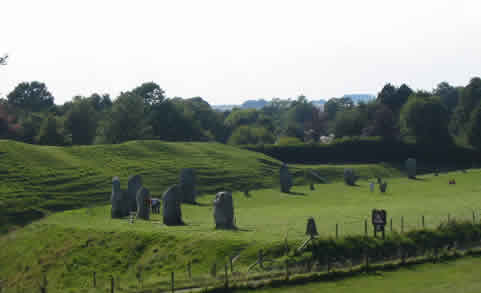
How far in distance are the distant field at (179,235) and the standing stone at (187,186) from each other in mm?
2578

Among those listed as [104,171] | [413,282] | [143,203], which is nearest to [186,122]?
[104,171]

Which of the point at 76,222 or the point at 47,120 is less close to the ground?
the point at 47,120

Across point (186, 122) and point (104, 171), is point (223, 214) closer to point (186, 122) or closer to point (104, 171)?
point (104, 171)

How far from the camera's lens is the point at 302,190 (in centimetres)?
7319

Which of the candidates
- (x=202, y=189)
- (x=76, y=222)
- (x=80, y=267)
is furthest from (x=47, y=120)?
(x=80, y=267)

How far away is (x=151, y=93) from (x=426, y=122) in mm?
65969

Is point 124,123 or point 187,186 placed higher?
point 124,123

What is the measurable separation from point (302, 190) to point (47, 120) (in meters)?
58.6

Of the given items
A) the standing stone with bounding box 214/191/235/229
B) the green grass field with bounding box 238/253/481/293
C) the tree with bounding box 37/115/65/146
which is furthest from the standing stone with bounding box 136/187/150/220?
the tree with bounding box 37/115/65/146

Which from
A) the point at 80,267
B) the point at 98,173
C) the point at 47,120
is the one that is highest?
the point at 47,120

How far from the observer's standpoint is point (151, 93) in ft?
479

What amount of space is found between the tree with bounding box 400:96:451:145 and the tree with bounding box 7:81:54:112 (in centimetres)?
A: 11392

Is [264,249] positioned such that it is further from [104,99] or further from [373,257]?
[104,99]

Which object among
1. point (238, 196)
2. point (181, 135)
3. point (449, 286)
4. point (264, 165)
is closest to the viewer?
point (449, 286)
